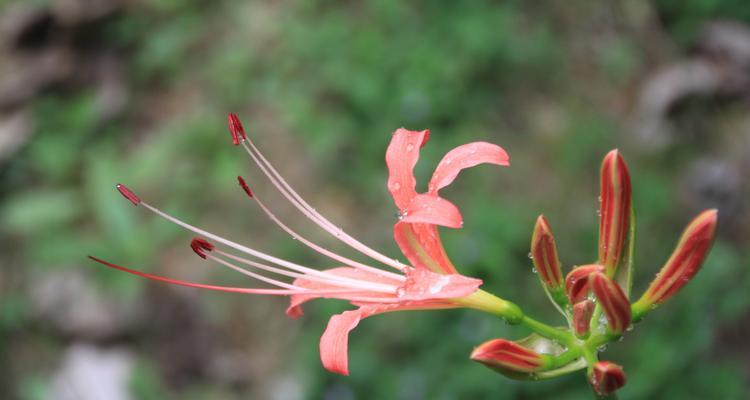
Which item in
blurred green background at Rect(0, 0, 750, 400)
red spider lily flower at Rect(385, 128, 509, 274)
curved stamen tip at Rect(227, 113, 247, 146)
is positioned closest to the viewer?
red spider lily flower at Rect(385, 128, 509, 274)

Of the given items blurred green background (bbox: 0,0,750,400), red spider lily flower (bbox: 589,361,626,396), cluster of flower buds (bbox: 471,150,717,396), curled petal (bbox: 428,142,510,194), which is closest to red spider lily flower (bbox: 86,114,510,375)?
curled petal (bbox: 428,142,510,194)

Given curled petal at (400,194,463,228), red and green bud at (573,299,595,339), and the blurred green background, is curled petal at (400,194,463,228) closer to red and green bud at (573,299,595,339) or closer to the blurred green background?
red and green bud at (573,299,595,339)

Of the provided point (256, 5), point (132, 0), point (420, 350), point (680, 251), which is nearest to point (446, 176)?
point (680, 251)

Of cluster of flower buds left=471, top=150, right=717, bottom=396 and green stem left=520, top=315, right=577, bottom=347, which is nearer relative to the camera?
cluster of flower buds left=471, top=150, right=717, bottom=396

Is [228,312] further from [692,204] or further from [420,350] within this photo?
[692,204]

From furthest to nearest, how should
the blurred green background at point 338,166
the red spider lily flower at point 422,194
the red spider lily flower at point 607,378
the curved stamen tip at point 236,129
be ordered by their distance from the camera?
the blurred green background at point 338,166 → the curved stamen tip at point 236,129 → the red spider lily flower at point 422,194 → the red spider lily flower at point 607,378

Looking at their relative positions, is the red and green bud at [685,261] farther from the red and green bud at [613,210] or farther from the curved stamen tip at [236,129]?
the curved stamen tip at [236,129]

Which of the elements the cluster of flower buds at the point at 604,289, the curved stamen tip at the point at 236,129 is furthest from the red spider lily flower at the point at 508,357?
the curved stamen tip at the point at 236,129
